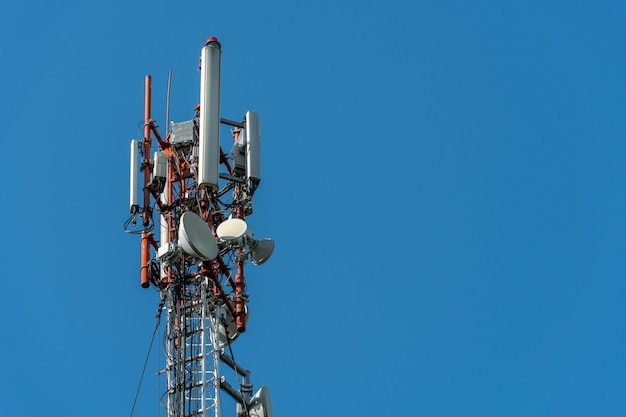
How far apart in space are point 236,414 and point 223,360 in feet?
5.56

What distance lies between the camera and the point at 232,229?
51.8 m

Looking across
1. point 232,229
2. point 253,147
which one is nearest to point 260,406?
point 232,229

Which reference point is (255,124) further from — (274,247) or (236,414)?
(236,414)

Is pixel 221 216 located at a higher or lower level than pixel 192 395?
higher

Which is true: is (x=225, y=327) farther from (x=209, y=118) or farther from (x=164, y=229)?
(x=209, y=118)

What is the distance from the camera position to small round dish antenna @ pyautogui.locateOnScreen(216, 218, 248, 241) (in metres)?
51.7

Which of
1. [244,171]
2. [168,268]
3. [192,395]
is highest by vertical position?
[244,171]

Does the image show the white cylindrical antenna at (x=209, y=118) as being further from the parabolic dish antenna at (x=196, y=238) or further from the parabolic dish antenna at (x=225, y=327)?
the parabolic dish antenna at (x=225, y=327)

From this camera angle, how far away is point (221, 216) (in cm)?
5325

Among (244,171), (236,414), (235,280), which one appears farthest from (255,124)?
(236,414)

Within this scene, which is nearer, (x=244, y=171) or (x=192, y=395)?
(x=192, y=395)

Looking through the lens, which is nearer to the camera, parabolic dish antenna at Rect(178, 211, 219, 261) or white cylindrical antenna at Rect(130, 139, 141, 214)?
parabolic dish antenna at Rect(178, 211, 219, 261)

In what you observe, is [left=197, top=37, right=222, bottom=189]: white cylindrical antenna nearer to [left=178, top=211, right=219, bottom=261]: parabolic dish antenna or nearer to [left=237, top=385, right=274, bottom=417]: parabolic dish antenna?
[left=178, top=211, right=219, bottom=261]: parabolic dish antenna

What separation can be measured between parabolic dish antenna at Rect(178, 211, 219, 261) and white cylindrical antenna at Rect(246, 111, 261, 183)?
2.86 metres
